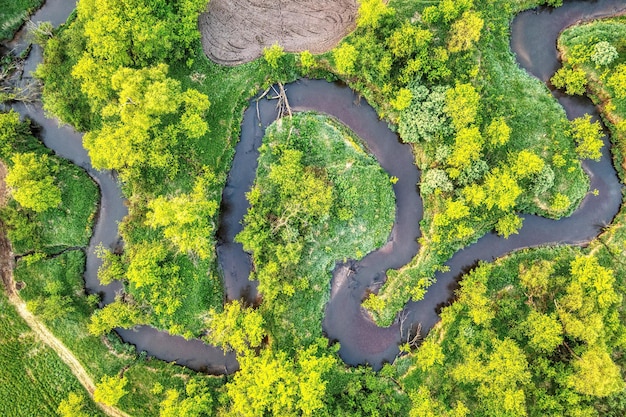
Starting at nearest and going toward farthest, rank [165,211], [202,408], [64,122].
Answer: [165,211], [202,408], [64,122]

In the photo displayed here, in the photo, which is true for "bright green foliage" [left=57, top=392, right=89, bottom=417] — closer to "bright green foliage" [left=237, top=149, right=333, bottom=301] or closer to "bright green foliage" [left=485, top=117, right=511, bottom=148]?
"bright green foliage" [left=237, top=149, right=333, bottom=301]

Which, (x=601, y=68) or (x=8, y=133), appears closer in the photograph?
(x=8, y=133)

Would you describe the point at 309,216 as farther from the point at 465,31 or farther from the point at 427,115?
the point at 465,31

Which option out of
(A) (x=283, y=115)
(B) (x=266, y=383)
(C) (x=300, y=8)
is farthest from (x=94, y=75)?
(B) (x=266, y=383)

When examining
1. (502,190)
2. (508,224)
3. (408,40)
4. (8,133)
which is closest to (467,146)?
(502,190)

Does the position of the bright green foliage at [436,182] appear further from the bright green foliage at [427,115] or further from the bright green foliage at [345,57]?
the bright green foliage at [345,57]

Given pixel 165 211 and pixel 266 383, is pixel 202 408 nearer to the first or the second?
pixel 266 383
